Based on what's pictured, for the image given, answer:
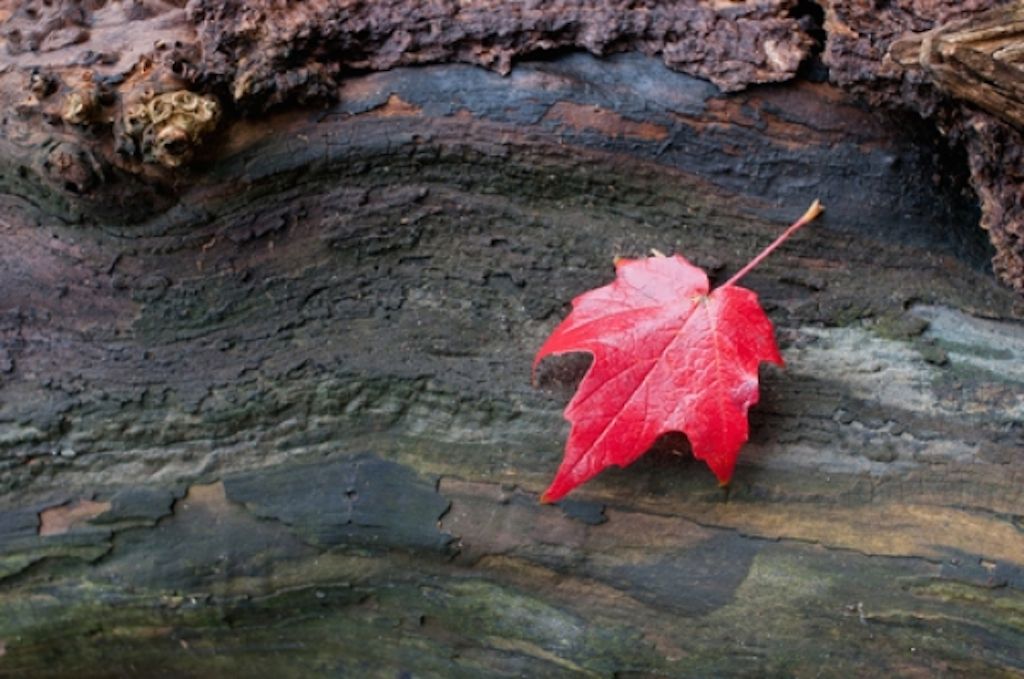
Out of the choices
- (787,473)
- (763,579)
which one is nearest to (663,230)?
(787,473)

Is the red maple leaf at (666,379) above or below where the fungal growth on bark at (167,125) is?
below

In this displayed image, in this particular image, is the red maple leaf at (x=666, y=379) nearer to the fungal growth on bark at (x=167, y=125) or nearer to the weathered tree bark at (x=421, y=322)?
the weathered tree bark at (x=421, y=322)

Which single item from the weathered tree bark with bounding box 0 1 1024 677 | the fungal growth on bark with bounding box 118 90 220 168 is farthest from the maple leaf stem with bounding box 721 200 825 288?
the fungal growth on bark with bounding box 118 90 220 168

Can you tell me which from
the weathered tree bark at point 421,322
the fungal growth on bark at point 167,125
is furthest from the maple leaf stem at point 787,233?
the fungal growth on bark at point 167,125

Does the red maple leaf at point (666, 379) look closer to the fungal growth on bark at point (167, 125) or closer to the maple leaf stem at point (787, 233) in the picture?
the maple leaf stem at point (787, 233)

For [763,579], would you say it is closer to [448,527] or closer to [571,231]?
[448,527]

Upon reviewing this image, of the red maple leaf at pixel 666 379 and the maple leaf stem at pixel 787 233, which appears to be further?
the maple leaf stem at pixel 787 233

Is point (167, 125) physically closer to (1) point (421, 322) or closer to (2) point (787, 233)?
(1) point (421, 322)
